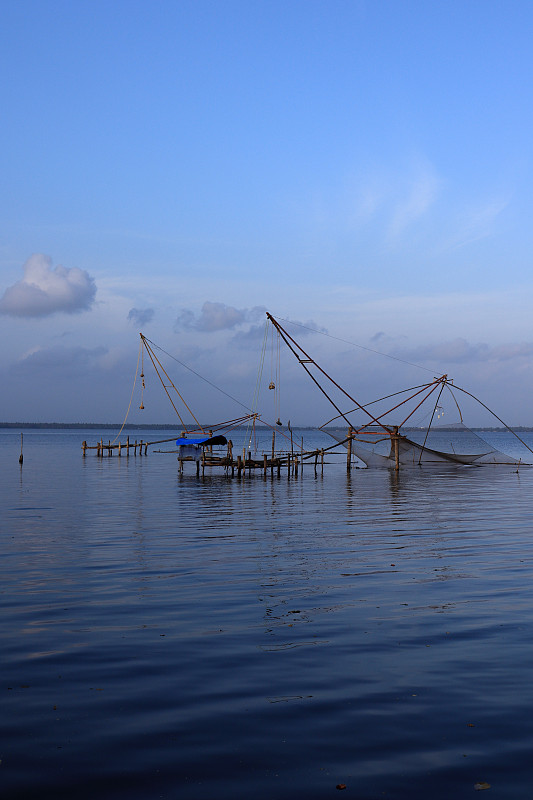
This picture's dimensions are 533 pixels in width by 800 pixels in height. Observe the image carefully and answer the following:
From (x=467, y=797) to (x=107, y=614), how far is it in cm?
641

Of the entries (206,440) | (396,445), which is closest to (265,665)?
(396,445)

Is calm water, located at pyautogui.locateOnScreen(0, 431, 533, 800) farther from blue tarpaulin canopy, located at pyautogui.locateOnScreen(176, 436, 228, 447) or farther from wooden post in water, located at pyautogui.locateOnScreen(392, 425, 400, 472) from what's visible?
blue tarpaulin canopy, located at pyautogui.locateOnScreen(176, 436, 228, 447)

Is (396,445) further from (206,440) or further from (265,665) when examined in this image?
(265,665)

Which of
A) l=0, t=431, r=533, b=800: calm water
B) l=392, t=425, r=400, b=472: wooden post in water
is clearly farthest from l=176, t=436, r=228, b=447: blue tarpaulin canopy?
l=0, t=431, r=533, b=800: calm water

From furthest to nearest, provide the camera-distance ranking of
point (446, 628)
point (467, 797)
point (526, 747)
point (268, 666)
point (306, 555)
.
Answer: point (306, 555) < point (446, 628) < point (268, 666) < point (526, 747) < point (467, 797)

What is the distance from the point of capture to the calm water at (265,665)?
554 centimetres

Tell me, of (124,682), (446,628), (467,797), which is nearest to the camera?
(467,797)

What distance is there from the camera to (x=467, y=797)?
5.15 metres

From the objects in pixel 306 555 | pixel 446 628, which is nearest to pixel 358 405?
pixel 306 555

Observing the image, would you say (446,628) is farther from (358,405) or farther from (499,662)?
(358,405)

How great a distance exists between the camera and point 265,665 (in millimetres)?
8055

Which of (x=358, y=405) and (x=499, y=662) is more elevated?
(x=358, y=405)

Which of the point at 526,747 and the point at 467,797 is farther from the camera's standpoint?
the point at 526,747

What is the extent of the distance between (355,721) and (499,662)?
248cm
